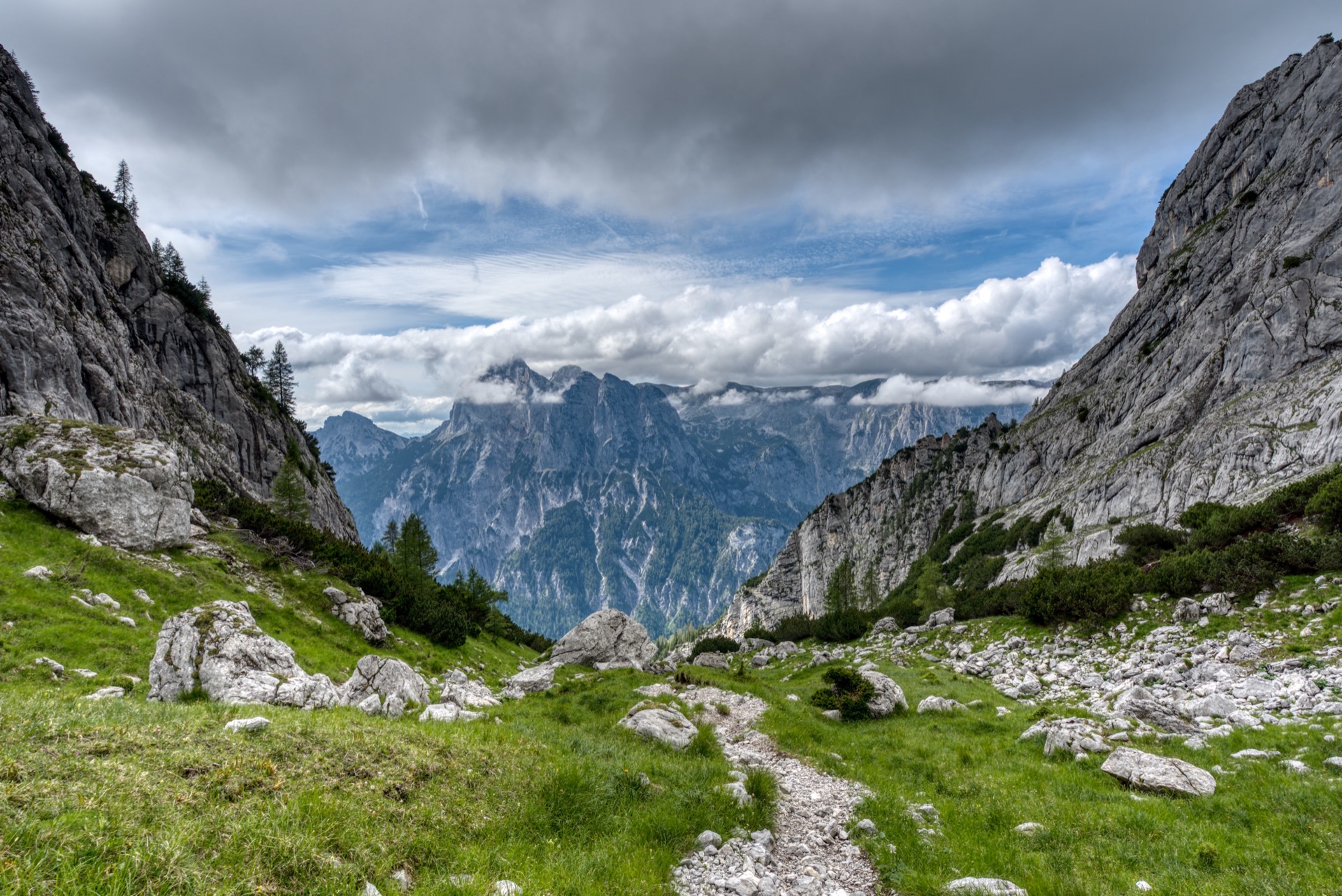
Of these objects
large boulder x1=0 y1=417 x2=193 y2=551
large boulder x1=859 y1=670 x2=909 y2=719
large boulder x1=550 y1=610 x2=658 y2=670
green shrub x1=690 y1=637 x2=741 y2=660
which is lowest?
green shrub x1=690 y1=637 x2=741 y2=660

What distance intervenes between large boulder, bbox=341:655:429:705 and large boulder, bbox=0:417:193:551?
16880mm

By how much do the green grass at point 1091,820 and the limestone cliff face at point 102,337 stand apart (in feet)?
189

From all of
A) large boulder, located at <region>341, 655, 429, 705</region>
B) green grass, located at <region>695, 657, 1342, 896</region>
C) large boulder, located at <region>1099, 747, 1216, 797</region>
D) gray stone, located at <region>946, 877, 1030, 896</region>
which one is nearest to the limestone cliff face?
large boulder, located at <region>341, 655, 429, 705</region>

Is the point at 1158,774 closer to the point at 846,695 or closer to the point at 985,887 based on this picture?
the point at 985,887

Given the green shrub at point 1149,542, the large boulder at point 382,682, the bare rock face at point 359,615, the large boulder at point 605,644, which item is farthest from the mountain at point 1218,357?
the bare rock face at point 359,615

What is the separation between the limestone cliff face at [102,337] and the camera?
4431 cm

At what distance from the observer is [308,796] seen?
773cm

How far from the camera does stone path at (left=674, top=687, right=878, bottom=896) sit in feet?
30.2

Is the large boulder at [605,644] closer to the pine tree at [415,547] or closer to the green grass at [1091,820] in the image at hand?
the green grass at [1091,820]

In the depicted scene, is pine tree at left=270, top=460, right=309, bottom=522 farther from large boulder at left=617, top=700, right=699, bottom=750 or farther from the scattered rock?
the scattered rock

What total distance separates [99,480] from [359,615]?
44.4ft

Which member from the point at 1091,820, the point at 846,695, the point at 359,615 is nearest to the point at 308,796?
the point at 1091,820

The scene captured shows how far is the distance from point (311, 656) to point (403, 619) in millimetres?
12414

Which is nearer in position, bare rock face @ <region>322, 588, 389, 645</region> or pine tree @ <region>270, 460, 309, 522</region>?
bare rock face @ <region>322, 588, 389, 645</region>
